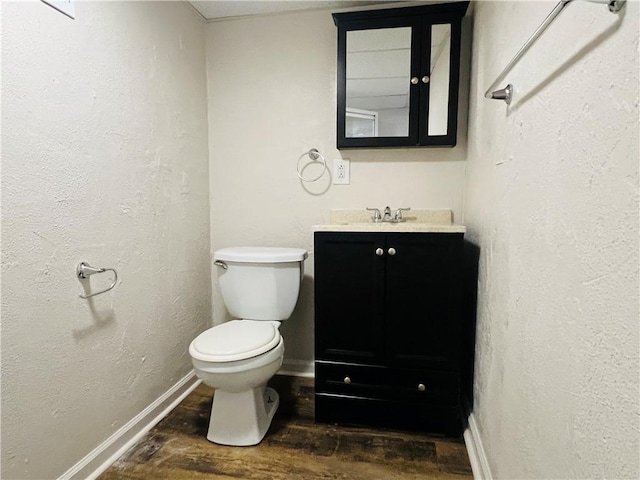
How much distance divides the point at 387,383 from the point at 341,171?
1.09 m

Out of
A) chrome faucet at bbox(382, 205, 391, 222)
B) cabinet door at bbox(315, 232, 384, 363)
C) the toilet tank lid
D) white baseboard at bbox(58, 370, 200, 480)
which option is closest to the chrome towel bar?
cabinet door at bbox(315, 232, 384, 363)

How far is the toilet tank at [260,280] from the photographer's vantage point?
1.62 m

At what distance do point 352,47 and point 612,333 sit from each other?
166 cm

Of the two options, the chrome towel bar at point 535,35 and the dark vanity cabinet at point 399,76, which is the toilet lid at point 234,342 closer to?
the dark vanity cabinet at point 399,76

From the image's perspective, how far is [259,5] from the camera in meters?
1.76

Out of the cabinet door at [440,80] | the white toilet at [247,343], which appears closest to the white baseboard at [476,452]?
the white toilet at [247,343]

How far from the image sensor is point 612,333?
491 millimetres

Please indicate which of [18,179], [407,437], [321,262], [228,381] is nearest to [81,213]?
[18,179]

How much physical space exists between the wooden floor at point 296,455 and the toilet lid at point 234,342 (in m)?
0.40

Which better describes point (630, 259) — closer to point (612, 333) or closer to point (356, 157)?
point (612, 333)

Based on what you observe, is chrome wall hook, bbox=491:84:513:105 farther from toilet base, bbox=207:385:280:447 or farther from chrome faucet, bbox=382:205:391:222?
toilet base, bbox=207:385:280:447

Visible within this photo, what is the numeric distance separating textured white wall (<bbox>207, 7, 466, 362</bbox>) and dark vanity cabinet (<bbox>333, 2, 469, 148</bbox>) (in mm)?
113

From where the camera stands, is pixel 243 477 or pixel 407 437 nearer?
pixel 243 477

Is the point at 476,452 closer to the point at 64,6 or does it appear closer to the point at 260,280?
the point at 260,280
